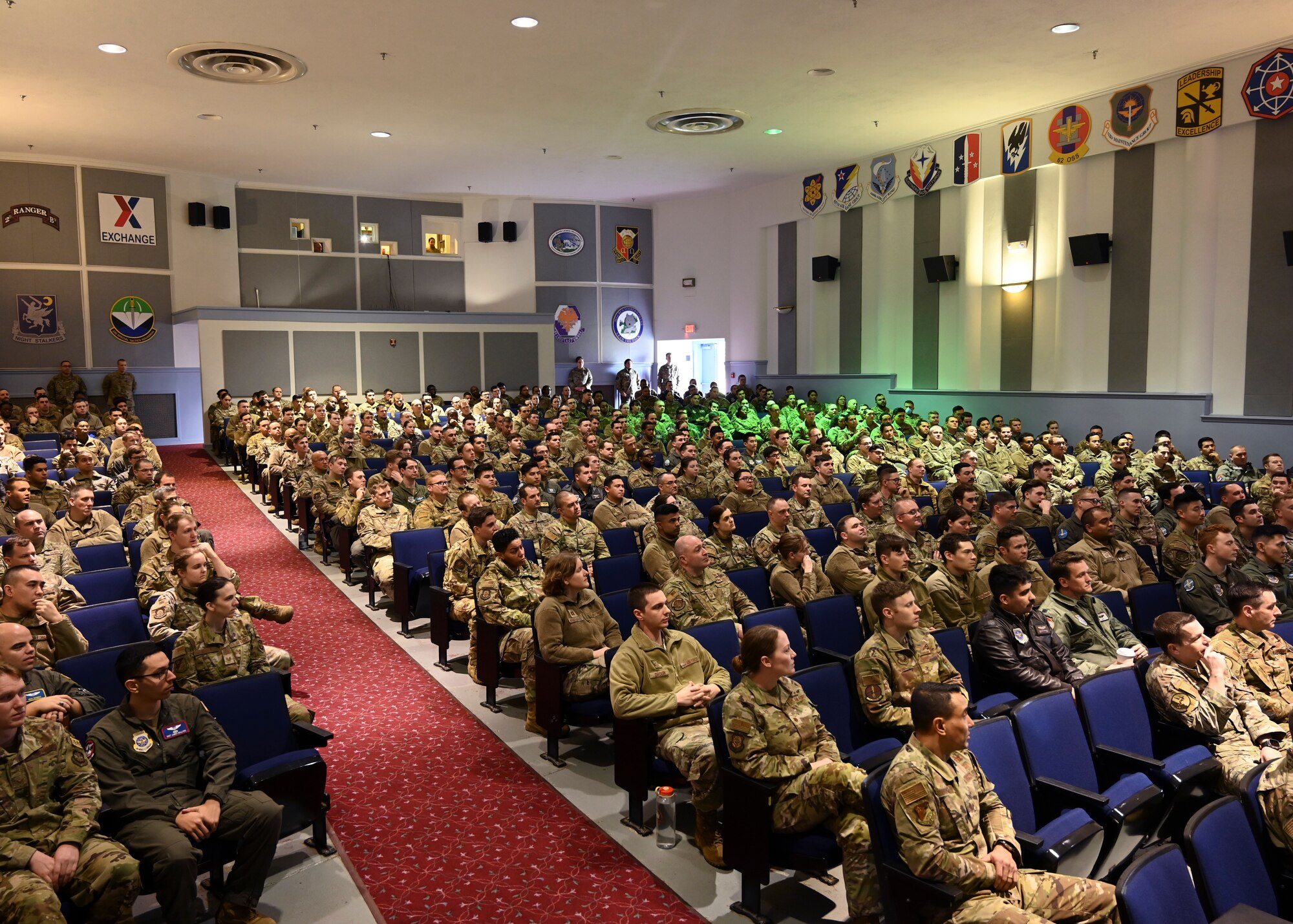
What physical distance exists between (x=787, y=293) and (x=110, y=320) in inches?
534

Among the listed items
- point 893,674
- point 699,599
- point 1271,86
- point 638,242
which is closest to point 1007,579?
point 893,674

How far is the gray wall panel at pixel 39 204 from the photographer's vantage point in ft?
51.8

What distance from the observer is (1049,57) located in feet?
35.9

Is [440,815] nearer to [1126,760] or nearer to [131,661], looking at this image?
[131,661]

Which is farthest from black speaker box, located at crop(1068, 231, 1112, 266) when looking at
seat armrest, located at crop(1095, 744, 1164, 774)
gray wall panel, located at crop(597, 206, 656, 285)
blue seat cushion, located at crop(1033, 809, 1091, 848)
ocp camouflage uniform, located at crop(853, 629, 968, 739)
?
blue seat cushion, located at crop(1033, 809, 1091, 848)

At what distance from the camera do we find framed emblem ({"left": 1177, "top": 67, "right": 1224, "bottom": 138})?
36.4ft

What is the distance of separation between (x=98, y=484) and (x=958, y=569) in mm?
7765

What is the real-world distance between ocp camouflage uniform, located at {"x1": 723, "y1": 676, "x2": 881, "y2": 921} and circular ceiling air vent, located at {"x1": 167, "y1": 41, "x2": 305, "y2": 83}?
10306 millimetres

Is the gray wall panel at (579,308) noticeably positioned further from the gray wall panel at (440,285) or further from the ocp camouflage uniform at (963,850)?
the ocp camouflage uniform at (963,850)

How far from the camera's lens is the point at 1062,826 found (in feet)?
9.43

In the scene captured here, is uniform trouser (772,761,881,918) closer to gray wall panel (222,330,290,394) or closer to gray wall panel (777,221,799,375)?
gray wall panel (777,221,799,375)

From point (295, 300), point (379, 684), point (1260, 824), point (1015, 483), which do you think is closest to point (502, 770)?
point (379, 684)

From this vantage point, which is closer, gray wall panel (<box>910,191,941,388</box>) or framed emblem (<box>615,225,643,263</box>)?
gray wall panel (<box>910,191,941,388</box>)

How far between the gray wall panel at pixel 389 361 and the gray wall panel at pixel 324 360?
0.84 ft
